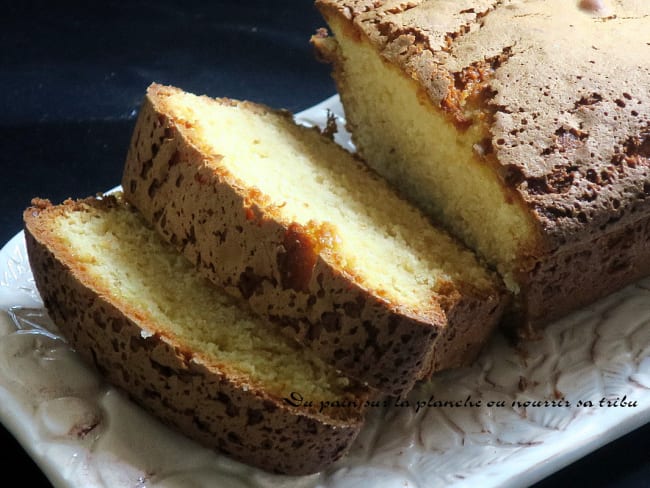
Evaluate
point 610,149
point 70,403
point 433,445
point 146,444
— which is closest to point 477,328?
point 433,445

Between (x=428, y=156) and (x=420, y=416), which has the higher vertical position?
(x=428, y=156)

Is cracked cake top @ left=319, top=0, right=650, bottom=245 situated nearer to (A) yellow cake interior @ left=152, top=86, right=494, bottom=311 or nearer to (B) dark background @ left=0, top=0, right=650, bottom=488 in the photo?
(A) yellow cake interior @ left=152, top=86, right=494, bottom=311

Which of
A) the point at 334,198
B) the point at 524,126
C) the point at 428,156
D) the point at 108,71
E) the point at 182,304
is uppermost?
the point at 524,126

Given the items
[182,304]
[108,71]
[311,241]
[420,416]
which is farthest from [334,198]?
[108,71]

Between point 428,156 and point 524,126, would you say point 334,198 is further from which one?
point 524,126

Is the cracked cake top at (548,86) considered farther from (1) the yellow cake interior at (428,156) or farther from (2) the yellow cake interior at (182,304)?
(2) the yellow cake interior at (182,304)

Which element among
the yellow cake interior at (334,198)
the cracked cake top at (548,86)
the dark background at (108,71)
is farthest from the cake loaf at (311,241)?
the dark background at (108,71)

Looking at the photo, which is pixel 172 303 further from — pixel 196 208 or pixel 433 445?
pixel 433 445
